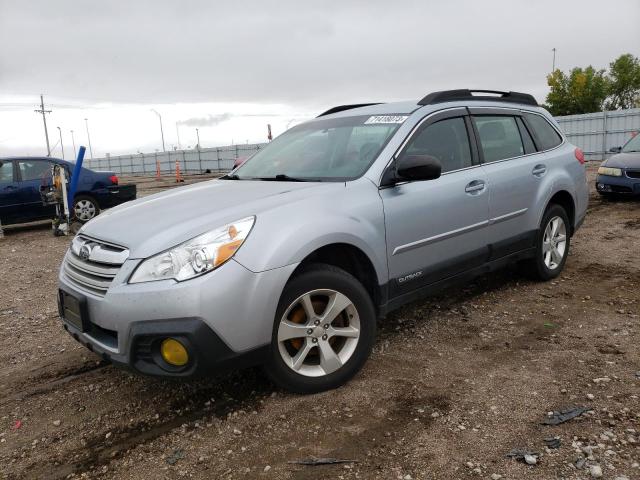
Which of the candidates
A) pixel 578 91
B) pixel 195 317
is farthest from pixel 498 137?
pixel 578 91

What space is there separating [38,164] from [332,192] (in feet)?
29.4

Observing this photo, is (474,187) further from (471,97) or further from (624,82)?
(624,82)

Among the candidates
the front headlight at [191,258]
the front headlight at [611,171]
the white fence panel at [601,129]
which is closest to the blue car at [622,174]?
the front headlight at [611,171]

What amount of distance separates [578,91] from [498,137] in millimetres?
52660

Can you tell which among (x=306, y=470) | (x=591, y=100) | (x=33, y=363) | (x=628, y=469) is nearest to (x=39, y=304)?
(x=33, y=363)

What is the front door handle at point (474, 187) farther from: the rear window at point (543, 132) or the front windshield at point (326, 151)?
the rear window at point (543, 132)

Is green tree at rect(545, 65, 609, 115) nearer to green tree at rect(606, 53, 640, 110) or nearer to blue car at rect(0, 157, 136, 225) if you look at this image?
green tree at rect(606, 53, 640, 110)

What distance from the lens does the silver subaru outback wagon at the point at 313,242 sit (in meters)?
2.61

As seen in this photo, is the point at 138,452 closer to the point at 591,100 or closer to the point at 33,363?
the point at 33,363

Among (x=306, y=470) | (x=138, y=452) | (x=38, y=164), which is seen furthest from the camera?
(x=38, y=164)

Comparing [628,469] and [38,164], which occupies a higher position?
[38,164]

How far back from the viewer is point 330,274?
9.77 feet

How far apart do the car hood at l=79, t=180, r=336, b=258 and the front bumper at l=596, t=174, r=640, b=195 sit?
8260 millimetres

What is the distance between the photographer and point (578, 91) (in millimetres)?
49844
